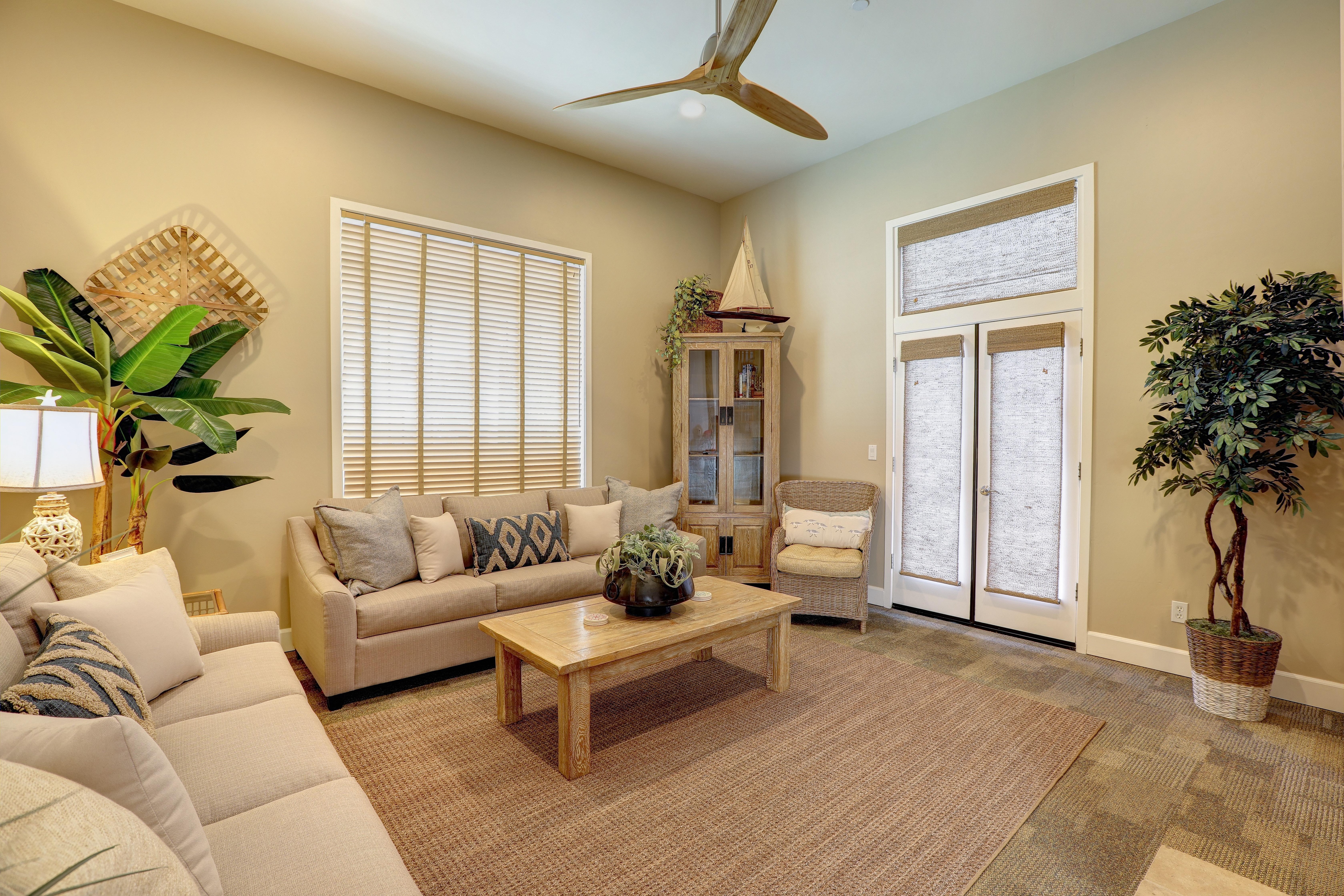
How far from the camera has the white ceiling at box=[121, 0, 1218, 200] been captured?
10.1 feet

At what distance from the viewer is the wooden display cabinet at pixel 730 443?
482 cm

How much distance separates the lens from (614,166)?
16.0 ft

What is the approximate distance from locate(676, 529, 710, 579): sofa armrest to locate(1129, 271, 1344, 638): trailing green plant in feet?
8.13

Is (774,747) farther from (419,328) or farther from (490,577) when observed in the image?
(419,328)

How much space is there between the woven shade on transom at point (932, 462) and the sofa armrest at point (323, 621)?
356 cm

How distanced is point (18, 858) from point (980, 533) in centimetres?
434

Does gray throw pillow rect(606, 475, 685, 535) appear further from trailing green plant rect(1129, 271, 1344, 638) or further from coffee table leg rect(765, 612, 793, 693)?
trailing green plant rect(1129, 271, 1344, 638)

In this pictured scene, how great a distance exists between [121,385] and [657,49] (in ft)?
10.2

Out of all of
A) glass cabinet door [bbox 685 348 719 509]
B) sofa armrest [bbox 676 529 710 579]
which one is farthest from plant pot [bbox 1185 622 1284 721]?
glass cabinet door [bbox 685 348 719 509]

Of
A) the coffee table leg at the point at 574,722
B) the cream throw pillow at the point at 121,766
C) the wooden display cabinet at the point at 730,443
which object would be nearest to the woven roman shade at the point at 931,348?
the wooden display cabinet at the point at 730,443

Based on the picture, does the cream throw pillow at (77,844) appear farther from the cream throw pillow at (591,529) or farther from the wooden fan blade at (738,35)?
the cream throw pillow at (591,529)

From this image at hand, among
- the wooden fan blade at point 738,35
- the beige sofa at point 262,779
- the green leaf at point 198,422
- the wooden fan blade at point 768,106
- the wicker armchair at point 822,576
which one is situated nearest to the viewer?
the beige sofa at point 262,779

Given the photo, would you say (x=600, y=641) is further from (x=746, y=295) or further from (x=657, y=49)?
(x=746, y=295)

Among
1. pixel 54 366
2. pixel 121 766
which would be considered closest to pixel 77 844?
pixel 121 766
